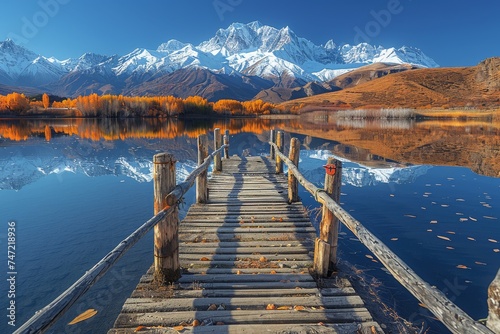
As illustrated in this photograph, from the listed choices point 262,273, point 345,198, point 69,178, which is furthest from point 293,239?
point 69,178

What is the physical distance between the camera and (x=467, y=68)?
182500 millimetres

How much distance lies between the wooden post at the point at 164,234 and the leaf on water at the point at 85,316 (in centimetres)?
202

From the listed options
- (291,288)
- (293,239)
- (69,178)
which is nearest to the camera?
(291,288)

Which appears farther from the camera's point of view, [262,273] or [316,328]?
[262,273]

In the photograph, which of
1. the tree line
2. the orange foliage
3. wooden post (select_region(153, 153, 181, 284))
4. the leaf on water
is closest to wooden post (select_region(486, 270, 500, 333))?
wooden post (select_region(153, 153, 181, 284))

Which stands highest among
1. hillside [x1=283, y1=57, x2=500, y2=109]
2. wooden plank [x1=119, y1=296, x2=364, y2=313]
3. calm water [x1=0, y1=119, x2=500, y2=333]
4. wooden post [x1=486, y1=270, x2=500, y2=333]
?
hillside [x1=283, y1=57, x2=500, y2=109]

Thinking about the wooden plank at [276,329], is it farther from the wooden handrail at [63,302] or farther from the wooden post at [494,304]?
the wooden post at [494,304]

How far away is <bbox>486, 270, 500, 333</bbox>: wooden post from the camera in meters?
1.84

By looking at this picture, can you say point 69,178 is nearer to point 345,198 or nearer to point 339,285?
point 345,198

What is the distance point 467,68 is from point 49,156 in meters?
224

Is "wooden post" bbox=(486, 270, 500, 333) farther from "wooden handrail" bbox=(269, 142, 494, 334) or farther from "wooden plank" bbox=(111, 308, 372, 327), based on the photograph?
"wooden plank" bbox=(111, 308, 372, 327)

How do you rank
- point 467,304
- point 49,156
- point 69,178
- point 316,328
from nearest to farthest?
point 316,328, point 467,304, point 69,178, point 49,156

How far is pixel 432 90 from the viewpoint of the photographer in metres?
164

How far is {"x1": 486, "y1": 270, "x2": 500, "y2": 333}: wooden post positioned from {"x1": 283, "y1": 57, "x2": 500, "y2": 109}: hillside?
148 meters
